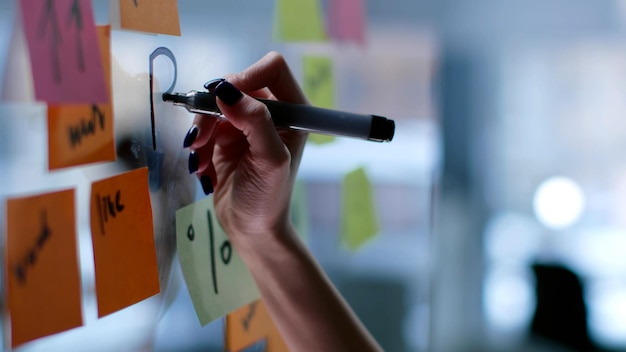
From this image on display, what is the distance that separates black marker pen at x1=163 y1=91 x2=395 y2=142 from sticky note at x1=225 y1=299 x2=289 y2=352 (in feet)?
0.64

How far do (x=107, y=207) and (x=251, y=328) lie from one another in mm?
265

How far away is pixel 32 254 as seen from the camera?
35 centimetres

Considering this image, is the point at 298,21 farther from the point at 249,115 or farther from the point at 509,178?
the point at 509,178

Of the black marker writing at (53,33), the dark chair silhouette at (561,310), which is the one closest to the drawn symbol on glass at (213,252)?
the black marker writing at (53,33)

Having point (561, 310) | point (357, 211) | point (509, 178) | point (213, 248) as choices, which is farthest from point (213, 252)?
point (509, 178)

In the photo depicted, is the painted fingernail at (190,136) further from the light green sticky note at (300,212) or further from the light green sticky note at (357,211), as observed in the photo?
the light green sticky note at (357,211)

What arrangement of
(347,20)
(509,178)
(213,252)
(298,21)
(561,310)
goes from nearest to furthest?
(213,252) → (298,21) → (347,20) → (561,310) → (509,178)

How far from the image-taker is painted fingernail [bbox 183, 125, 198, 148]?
475mm

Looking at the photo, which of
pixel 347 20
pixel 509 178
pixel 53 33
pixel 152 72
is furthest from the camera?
pixel 509 178

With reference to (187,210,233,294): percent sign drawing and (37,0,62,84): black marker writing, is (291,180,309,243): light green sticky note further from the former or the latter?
(37,0,62,84): black marker writing

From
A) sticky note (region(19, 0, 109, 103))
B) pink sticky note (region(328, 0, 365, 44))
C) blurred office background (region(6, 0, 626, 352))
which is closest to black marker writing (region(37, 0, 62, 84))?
sticky note (region(19, 0, 109, 103))

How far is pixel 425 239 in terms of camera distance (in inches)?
37.7

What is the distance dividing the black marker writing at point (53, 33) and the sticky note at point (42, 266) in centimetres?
7

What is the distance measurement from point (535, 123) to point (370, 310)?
6.48 ft
